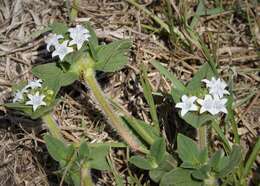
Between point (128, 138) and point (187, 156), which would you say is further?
point (128, 138)

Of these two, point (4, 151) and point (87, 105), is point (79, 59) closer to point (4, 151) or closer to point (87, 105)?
point (87, 105)

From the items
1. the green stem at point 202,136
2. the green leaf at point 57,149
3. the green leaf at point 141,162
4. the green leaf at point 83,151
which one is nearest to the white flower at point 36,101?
the green leaf at point 57,149

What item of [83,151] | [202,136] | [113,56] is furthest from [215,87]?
[83,151]

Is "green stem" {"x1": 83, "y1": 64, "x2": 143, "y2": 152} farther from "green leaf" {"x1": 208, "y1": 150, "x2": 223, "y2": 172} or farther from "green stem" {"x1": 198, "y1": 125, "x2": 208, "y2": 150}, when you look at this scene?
"green leaf" {"x1": 208, "y1": 150, "x2": 223, "y2": 172}

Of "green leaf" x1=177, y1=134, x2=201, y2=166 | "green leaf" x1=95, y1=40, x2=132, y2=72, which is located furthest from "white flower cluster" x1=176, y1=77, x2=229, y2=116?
"green leaf" x1=95, y1=40, x2=132, y2=72

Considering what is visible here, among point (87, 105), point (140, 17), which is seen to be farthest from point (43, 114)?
point (140, 17)

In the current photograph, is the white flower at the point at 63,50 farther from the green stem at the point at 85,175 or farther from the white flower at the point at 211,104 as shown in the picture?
the white flower at the point at 211,104
